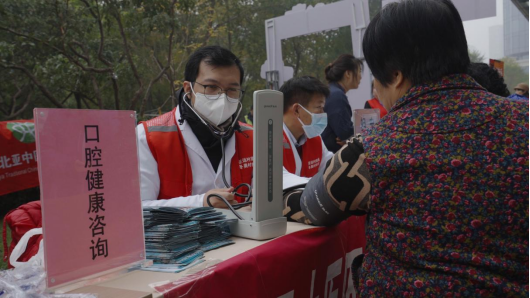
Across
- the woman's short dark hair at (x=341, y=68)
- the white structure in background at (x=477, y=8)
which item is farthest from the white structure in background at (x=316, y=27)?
the woman's short dark hair at (x=341, y=68)

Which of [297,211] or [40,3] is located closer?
[297,211]

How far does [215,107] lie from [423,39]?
1211 mm

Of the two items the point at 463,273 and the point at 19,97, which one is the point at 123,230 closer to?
the point at 463,273

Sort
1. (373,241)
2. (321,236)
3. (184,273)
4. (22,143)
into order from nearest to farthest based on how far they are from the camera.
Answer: (184,273)
(373,241)
(321,236)
(22,143)

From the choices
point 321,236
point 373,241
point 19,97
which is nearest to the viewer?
point 373,241

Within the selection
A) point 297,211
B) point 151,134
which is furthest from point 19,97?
point 297,211

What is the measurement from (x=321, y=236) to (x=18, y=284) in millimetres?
931

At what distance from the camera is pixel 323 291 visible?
162cm

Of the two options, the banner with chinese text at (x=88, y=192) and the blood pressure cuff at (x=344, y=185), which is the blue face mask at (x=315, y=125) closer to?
the blood pressure cuff at (x=344, y=185)

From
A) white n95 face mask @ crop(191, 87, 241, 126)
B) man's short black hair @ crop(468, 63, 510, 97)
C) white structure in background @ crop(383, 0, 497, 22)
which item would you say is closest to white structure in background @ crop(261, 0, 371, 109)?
white structure in background @ crop(383, 0, 497, 22)

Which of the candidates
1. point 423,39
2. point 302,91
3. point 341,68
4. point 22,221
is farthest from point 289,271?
point 341,68

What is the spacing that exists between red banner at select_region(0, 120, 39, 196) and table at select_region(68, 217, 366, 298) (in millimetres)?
4727

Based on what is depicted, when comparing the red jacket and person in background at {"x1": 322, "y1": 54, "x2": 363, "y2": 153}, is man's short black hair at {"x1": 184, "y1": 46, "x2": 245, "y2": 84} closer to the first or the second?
the red jacket

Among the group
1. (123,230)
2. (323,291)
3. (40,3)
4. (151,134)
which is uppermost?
(40,3)
